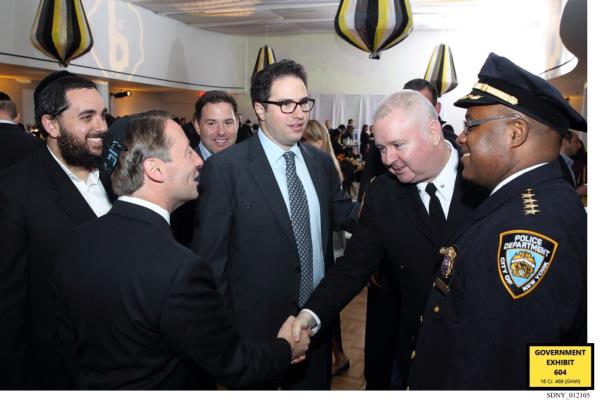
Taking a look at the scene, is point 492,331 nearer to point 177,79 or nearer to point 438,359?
point 438,359

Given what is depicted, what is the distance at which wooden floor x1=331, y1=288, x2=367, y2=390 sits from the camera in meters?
3.43

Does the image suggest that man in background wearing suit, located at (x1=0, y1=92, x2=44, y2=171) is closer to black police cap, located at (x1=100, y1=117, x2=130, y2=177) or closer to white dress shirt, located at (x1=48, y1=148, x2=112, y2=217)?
white dress shirt, located at (x1=48, y1=148, x2=112, y2=217)

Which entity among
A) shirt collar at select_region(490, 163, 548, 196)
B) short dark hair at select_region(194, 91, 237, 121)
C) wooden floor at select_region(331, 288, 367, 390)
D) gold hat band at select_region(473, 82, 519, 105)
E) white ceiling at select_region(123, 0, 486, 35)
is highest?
white ceiling at select_region(123, 0, 486, 35)

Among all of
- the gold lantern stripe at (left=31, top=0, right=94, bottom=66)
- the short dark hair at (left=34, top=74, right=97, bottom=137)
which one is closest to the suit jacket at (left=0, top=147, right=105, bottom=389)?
the short dark hair at (left=34, top=74, right=97, bottom=137)

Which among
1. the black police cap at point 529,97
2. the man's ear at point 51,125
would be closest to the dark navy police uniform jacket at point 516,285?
the black police cap at point 529,97

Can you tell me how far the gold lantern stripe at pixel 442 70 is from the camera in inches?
418

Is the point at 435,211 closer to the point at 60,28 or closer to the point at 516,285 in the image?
the point at 516,285

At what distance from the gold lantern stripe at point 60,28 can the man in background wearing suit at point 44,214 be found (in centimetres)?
440


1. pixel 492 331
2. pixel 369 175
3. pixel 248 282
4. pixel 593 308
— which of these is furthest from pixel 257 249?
pixel 369 175

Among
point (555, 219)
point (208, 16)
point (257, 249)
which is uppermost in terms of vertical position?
point (208, 16)

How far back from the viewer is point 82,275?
51.5 inches

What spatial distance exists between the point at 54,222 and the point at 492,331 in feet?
5.20

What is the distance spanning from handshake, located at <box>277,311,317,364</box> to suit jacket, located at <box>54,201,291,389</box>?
21.2 inches

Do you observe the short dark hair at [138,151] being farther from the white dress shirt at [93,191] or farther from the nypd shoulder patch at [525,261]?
the nypd shoulder patch at [525,261]
